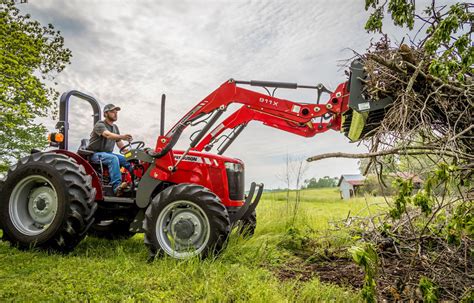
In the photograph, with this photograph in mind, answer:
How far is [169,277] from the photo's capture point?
10.5 ft

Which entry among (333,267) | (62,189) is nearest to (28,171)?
(62,189)

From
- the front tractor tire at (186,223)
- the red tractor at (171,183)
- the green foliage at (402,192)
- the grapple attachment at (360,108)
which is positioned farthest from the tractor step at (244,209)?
the green foliage at (402,192)

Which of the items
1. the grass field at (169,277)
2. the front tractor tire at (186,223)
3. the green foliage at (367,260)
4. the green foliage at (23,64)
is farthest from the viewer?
the green foliage at (23,64)

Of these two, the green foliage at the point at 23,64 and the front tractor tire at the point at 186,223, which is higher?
the green foliage at the point at 23,64

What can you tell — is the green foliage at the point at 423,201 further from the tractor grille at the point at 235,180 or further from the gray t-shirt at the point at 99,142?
the gray t-shirt at the point at 99,142

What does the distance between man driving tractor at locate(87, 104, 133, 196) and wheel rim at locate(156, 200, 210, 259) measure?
44.9 inches

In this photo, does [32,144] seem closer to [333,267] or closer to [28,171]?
[28,171]

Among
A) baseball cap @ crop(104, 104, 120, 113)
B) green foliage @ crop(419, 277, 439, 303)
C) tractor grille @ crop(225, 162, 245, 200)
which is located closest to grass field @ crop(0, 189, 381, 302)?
tractor grille @ crop(225, 162, 245, 200)

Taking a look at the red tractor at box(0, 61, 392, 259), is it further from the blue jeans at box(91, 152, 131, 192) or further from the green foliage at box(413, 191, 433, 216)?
the green foliage at box(413, 191, 433, 216)

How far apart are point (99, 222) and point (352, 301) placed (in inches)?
141

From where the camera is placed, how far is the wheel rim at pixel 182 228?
3969 mm

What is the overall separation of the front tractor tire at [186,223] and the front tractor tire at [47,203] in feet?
2.94

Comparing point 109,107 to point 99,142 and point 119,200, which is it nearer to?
point 99,142

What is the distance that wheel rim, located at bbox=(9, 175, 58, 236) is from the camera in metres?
4.46
